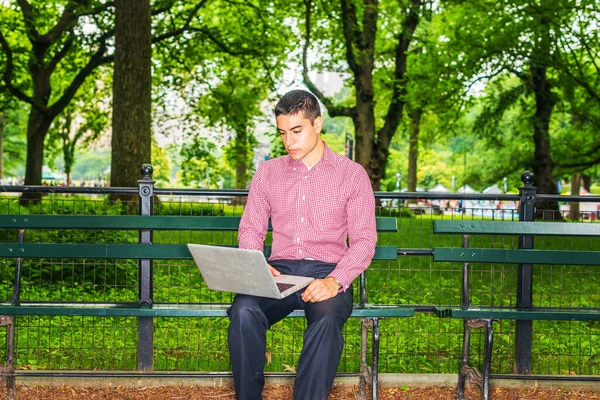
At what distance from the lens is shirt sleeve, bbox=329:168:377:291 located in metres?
4.19

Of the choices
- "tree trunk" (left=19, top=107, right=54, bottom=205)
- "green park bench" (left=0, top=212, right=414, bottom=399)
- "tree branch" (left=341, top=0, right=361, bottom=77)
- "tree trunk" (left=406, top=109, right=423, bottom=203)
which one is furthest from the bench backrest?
"tree trunk" (left=406, top=109, right=423, bottom=203)

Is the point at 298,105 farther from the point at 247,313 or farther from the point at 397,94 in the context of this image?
→ the point at 397,94

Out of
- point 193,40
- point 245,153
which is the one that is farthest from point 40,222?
point 245,153

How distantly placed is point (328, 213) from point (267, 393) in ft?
4.65

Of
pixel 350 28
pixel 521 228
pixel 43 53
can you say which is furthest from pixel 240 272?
pixel 43 53

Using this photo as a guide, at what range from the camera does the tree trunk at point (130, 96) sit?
12508mm

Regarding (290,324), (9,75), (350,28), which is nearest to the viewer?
(290,324)

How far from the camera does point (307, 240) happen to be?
14.6 feet

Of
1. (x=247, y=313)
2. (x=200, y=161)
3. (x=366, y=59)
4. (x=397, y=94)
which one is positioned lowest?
(x=247, y=313)

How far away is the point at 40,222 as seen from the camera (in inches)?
196

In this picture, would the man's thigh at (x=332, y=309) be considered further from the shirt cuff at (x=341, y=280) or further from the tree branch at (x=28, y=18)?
the tree branch at (x=28, y=18)

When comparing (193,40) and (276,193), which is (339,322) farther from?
(193,40)

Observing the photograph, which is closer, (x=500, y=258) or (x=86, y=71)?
(x=500, y=258)

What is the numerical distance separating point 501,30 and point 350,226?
16.4 metres
